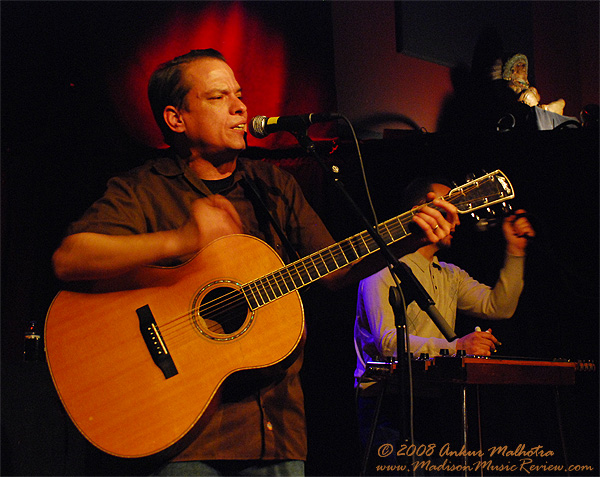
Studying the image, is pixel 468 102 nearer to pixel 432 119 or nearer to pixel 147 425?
pixel 432 119

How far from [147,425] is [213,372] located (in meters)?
0.30

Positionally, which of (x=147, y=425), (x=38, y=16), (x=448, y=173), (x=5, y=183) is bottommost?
(x=147, y=425)

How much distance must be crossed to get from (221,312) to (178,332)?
0.19 m

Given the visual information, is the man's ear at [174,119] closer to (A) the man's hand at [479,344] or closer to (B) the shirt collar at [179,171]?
(B) the shirt collar at [179,171]

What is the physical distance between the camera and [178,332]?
2.06 m

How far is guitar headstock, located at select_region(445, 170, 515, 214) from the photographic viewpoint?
2178 millimetres

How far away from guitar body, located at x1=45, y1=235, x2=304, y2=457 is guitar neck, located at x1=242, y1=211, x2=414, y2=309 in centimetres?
4

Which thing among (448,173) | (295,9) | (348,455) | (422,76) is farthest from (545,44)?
(348,455)

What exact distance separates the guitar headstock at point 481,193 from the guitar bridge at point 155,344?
4.33ft

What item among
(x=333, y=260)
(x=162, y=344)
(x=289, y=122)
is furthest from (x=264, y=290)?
(x=289, y=122)

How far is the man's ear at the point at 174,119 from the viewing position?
8.39 ft

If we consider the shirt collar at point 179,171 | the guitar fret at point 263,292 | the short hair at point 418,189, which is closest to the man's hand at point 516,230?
the short hair at point 418,189

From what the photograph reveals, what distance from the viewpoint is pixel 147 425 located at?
1.90 metres

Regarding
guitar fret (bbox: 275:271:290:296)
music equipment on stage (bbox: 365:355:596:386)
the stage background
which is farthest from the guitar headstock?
the stage background
